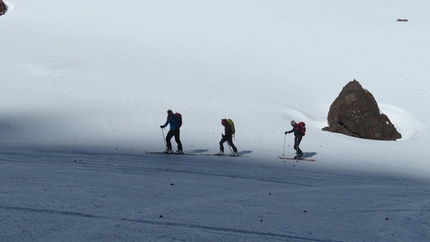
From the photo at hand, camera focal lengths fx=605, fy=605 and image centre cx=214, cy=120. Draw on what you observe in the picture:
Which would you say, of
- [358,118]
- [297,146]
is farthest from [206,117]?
[358,118]

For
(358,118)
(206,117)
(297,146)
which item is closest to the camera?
(297,146)

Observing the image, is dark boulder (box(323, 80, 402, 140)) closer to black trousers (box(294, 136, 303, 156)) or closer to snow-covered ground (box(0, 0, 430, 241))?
snow-covered ground (box(0, 0, 430, 241))


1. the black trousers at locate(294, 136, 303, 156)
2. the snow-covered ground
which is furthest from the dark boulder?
the black trousers at locate(294, 136, 303, 156)

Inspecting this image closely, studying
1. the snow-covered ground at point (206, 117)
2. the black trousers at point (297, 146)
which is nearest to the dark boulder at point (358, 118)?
the snow-covered ground at point (206, 117)

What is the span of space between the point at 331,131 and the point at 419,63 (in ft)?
51.2

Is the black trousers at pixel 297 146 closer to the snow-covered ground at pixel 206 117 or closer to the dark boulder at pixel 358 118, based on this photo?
the snow-covered ground at pixel 206 117

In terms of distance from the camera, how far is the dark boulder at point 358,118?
27.6 meters

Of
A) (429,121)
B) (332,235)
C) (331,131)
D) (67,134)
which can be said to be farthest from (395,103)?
(332,235)

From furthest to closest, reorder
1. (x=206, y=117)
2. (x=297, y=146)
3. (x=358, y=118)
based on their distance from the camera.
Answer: (x=358, y=118) < (x=206, y=117) < (x=297, y=146)

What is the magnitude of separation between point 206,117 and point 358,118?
6.98 metres

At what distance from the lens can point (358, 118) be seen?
90.8 feet

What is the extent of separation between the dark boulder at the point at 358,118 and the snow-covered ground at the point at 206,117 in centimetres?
81

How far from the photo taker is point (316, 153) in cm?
2362

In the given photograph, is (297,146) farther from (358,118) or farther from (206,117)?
(358,118)
